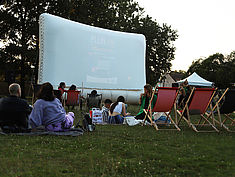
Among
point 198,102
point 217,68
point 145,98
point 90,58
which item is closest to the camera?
point 198,102

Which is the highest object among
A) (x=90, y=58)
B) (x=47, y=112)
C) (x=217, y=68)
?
(x=90, y=58)

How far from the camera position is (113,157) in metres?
3.28

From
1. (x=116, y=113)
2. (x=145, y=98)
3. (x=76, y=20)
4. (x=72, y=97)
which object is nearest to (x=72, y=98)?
(x=72, y=97)

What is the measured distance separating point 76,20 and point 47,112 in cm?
1867

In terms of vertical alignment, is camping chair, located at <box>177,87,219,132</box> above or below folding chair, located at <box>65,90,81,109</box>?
above

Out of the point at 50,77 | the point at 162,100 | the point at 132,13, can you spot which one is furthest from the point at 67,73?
the point at 132,13

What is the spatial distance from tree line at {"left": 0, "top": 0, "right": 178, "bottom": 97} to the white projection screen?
6877 mm

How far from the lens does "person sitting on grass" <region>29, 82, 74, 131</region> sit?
4.92 meters

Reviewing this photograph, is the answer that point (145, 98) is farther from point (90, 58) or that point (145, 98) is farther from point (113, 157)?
point (90, 58)

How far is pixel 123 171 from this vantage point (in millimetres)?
2680

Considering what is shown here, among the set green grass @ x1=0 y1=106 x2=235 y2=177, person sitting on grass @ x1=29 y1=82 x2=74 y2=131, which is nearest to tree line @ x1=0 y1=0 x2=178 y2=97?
person sitting on grass @ x1=29 y1=82 x2=74 y2=131

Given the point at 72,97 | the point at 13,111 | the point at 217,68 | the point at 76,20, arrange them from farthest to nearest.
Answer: the point at 217,68
the point at 76,20
the point at 72,97
the point at 13,111

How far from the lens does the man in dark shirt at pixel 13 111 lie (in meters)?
4.78

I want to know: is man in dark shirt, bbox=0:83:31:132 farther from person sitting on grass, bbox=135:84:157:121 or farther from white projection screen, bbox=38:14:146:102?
white projection screen, bbox=38:14:146:102
